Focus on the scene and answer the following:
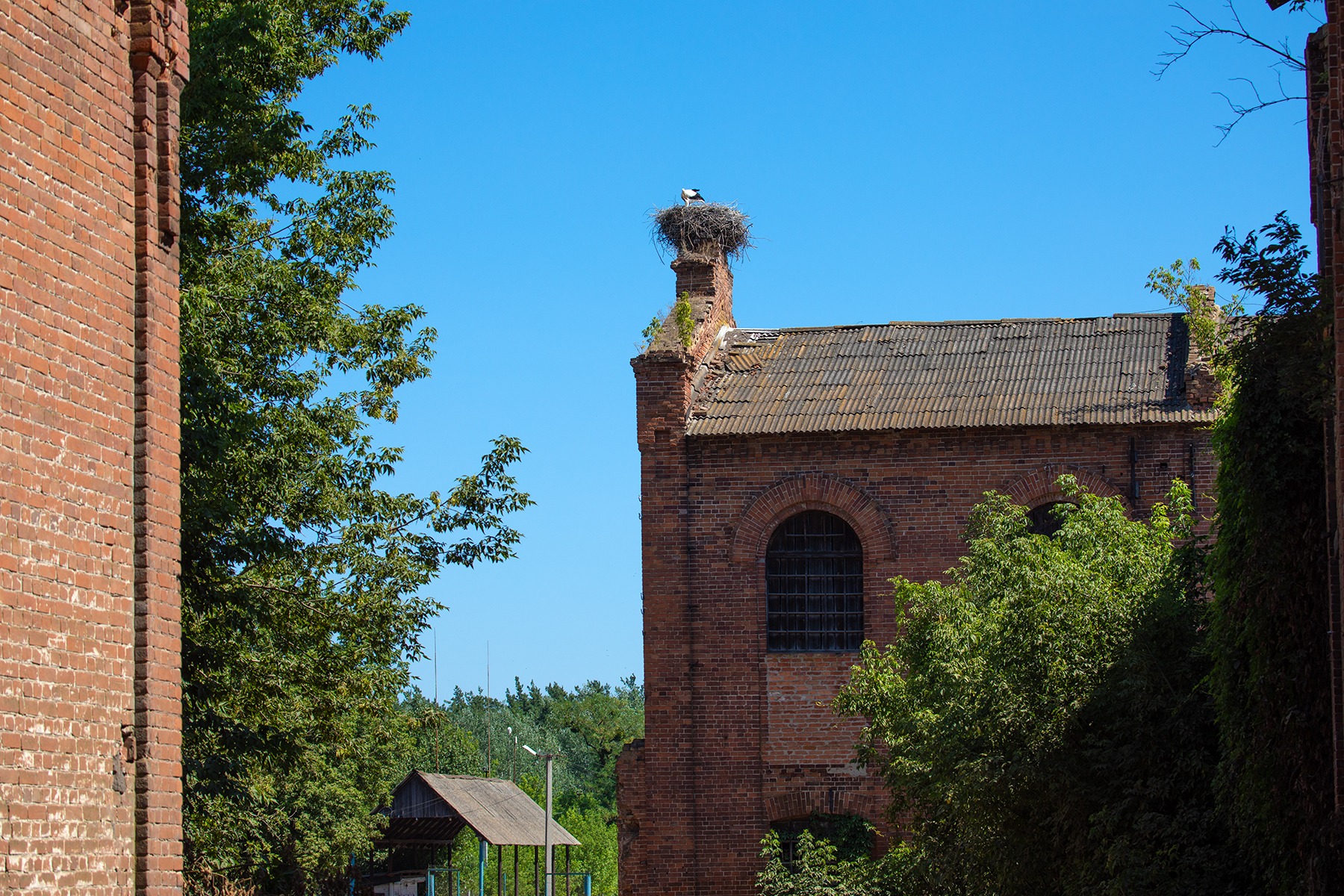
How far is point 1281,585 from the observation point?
1087 cm

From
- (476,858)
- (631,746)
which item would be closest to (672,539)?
(631,746)

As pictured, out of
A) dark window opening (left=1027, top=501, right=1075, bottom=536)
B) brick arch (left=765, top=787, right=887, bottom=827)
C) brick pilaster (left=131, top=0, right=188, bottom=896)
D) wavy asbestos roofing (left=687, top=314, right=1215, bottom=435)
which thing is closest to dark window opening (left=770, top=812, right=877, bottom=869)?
brick arch (left=765, top=787, right=887, bottom=827)

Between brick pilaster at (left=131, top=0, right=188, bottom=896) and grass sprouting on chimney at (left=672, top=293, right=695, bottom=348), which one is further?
grass sprouting on chimney at (left=672, top=293, right=695, bottom=348)

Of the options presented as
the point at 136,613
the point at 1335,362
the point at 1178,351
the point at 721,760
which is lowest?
the point at 721,760

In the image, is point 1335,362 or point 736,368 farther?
point 736,368

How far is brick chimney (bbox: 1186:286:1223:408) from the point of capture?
70.9 ft

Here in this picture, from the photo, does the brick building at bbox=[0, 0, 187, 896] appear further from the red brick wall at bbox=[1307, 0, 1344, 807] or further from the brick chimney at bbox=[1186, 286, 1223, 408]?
the brick chimney at bbox=[1186, 286, 1223, 408]

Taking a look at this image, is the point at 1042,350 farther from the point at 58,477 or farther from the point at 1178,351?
the point at 58,477

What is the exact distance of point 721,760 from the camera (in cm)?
2242

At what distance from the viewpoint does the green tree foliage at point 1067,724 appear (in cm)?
1338

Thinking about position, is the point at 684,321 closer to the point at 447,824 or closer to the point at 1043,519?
the point at 1043,519

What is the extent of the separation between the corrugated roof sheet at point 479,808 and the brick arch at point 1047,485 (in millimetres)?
19667

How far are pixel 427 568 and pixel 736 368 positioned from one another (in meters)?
8.23

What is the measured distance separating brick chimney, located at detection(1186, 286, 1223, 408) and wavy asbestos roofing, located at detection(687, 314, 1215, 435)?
0.17 meters
